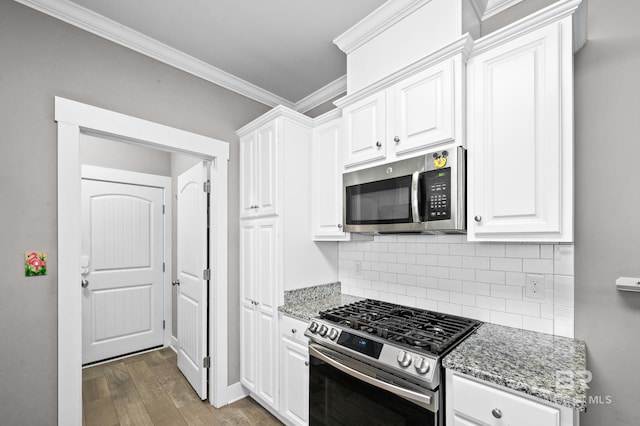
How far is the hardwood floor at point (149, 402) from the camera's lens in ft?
7.54

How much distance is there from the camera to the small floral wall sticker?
1671 mm

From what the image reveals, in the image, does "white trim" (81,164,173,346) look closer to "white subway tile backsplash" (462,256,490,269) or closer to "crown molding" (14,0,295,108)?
"crown molding" (14,0,295,108)

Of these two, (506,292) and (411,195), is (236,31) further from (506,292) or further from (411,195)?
(506,292)

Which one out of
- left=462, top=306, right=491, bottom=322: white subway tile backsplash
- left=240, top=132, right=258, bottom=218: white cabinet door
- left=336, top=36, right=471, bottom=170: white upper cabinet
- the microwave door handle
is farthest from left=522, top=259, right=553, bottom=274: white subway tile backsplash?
left=240, top=132, right=258, bottom=218: white cabinet door

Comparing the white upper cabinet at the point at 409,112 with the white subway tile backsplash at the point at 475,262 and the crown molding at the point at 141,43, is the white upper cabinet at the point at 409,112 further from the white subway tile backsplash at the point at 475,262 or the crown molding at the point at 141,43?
the crown molding at the point at 141,43

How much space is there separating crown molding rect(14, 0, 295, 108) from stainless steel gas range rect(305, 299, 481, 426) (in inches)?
82.6

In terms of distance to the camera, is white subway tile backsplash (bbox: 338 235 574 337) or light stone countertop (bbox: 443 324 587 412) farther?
white subway tile backsplash (bbox: 338 235 574 337)

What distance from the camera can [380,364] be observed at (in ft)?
4.63

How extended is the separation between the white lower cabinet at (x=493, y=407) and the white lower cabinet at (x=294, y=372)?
95cm

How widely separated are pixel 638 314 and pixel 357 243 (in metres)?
1.64

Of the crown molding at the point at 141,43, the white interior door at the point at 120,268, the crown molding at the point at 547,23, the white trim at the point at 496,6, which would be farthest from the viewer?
the white interior door at the point at 120,268

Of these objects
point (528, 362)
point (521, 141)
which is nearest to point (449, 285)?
point (528, 362)

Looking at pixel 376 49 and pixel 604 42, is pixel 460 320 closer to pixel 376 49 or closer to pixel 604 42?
pixel 604 42

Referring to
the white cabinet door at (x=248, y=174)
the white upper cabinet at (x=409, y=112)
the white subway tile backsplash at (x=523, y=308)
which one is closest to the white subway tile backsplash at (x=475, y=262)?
the white subway tile backsplash at (x=523, y=308)
